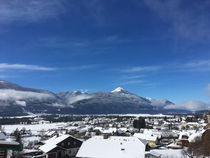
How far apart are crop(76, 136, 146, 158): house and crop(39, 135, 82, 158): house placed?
962cm

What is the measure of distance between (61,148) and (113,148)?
16.8 m

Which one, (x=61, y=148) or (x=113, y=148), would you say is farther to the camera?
(x=61, y=148)

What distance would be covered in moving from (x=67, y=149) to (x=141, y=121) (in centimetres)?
12194

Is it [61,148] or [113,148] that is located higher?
[113,148]

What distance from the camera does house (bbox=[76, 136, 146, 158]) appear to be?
154 ft

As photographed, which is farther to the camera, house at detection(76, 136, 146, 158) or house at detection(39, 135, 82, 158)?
house at detection(39, 135, 82, 158)

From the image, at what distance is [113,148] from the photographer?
49.0 metres

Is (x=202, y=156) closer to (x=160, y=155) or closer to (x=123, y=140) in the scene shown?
(x=160, y=155)

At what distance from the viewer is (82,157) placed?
48.6 meters

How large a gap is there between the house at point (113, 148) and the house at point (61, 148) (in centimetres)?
962

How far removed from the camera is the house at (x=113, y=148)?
46.8 meters

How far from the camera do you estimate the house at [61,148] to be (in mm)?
55906

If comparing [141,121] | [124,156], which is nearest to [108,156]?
[124,156]

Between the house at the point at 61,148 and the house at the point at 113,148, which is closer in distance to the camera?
the house at the point at 113,148
